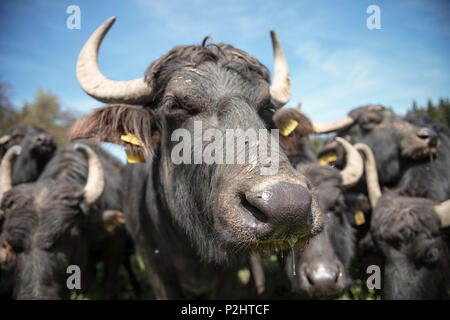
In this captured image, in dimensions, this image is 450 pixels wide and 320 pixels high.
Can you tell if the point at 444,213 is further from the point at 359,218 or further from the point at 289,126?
the point at 289,126

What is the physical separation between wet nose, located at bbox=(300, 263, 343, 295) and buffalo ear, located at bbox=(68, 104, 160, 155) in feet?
7.53

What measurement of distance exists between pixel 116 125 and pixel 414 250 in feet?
12.5

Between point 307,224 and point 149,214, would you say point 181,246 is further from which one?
point 307,224

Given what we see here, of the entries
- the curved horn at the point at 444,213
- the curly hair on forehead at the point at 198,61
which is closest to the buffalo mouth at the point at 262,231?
the curly hair on forehead at the point at 198,61

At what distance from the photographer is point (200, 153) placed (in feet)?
8.12

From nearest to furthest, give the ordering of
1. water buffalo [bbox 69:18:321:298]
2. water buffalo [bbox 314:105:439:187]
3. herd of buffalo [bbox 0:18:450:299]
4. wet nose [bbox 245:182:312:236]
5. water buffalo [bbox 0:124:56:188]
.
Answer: wet nose [bbox 245:182:312:236]
water buffalo [bbox 69:18:321:298]
herd of buffalo [bbox 0:18:450:299]
water buffalo [bbox 314:105:439:187]
water buffalo [bbox 0:124:56:188]

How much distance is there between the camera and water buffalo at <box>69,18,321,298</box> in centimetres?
179

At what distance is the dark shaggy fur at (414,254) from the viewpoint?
11.4 feet

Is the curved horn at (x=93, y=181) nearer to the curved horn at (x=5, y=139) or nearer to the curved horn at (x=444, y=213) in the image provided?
the curved horn at (x=5, y=139)

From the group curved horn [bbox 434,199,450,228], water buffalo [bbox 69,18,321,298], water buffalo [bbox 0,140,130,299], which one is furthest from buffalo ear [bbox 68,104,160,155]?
curved horn [bbox 434,199,450,228]

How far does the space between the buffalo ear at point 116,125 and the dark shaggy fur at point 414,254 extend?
3.28 metres

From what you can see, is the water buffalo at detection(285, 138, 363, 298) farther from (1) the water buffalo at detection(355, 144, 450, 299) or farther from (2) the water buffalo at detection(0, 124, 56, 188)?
(2) the water buffalo at detection(0, 124, 56, 188)
